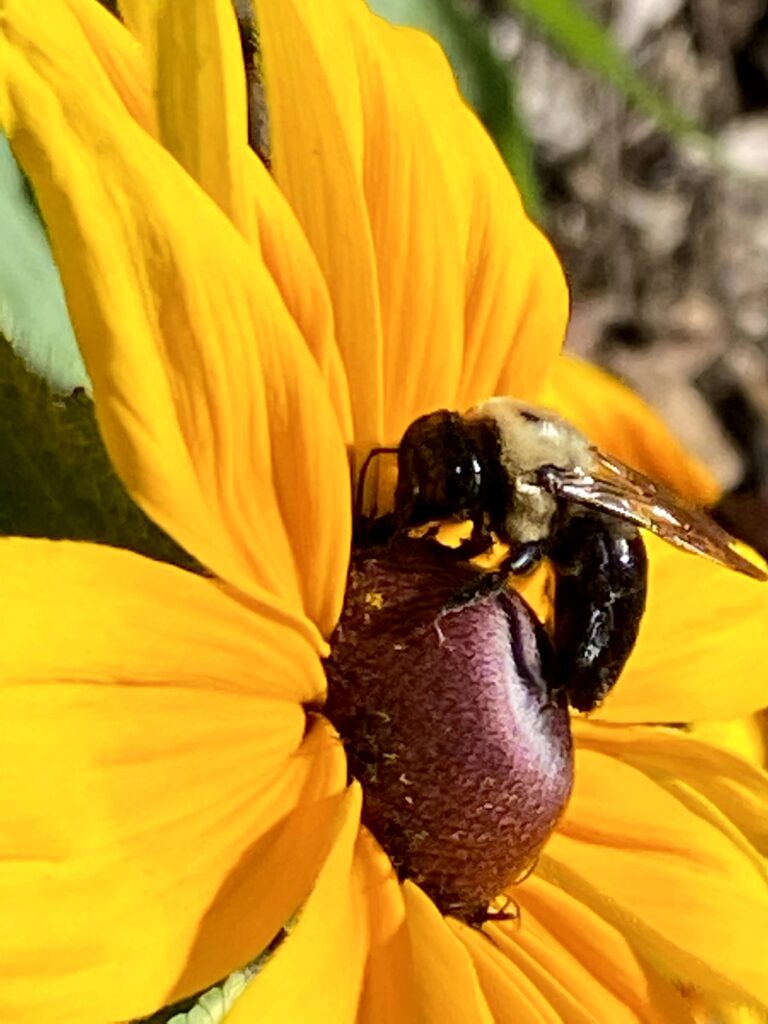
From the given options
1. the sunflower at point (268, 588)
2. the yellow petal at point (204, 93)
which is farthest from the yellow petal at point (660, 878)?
the yellow petal at point (204, 93)

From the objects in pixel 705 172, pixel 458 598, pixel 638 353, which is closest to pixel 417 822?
pixel 458 598

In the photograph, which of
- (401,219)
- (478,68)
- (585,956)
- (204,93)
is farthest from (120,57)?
(478,68)

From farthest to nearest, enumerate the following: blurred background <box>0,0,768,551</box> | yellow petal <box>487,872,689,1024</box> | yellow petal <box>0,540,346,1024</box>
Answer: blurred background <box>0,0,768,551</box>
yellow petal <box>487,872,689,1024</box>
yellow petal <box>0,540,346,1024</box>

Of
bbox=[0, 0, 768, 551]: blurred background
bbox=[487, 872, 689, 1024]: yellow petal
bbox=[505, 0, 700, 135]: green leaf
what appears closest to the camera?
bbox=[487, 872, 689, 1024]: yellow petal

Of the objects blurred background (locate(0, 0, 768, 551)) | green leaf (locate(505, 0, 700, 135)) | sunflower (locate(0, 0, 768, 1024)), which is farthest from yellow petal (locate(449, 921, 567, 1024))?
blurred background (locate(0, 0, 768, 551))

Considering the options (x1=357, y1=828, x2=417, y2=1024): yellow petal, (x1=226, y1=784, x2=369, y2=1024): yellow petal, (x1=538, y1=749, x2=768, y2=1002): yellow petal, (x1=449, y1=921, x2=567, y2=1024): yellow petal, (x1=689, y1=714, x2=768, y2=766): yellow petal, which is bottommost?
(x1=689, y1=714, x2=768, y2=766): yellow petal

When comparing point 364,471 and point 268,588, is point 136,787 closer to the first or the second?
point 268,588

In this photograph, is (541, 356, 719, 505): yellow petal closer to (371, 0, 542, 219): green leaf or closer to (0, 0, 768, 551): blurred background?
(371, 0, 542, 219): green leaf
